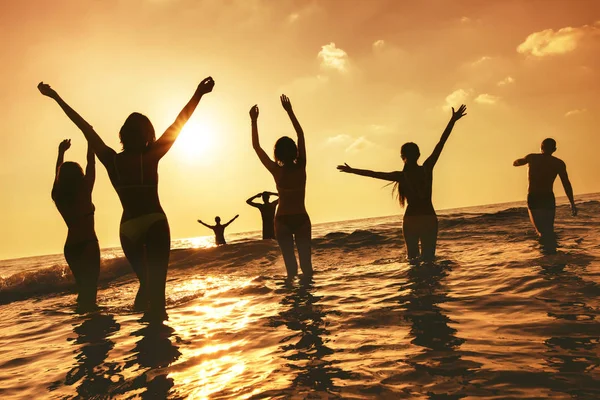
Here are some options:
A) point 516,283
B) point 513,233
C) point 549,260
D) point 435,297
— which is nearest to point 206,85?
point 435,297

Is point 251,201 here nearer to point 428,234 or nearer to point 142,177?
point 428,234

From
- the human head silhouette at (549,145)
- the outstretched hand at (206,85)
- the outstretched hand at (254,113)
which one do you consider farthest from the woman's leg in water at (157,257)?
the human head silhouette at (549,145)

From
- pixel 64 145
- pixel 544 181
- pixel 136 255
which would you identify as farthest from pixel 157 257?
pixel 544 181

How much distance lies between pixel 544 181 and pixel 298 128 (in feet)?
23.2

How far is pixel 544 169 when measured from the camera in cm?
1009

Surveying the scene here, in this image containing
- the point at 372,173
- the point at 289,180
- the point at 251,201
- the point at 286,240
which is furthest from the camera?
the point at 251,201

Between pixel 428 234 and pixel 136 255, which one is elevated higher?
pixel 136 255

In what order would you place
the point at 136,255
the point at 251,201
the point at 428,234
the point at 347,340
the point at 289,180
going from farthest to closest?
the point at 251,201
the point at 428,234
the point at 289,180
the point at 136,255
the point at 347,340

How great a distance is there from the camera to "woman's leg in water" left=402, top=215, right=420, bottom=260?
25.6 ft

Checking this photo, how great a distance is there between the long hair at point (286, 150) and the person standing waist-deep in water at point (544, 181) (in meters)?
6.63

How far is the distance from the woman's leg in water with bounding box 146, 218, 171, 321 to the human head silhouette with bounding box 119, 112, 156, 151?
34.3 inches

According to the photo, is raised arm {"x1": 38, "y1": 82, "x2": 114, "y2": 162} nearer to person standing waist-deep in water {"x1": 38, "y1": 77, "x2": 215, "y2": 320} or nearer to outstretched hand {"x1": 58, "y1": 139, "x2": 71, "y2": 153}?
person standing waist-deep in water {"x1": 38, "y1": 77, "x2": 215, "y2": 320}

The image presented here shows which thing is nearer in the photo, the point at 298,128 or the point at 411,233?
the point at 298,128

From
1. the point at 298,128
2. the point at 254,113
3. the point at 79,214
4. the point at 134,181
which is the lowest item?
the point at 79,214
